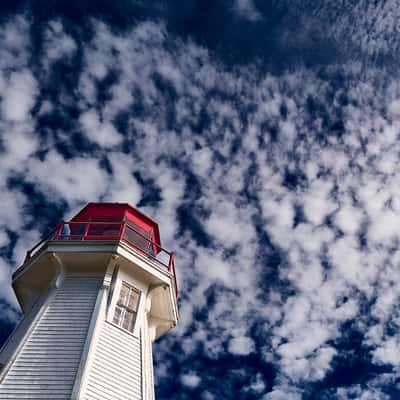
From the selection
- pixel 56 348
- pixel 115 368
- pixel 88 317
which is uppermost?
pixel 88 317

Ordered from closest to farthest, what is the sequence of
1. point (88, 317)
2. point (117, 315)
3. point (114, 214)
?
point (88, 317) → point (117, 315) → point (114, 214)

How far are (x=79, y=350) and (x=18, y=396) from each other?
1960mm

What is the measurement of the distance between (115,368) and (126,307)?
2550 mm

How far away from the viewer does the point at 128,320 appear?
14477 millimetres

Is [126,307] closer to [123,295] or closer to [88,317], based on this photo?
[123,295]

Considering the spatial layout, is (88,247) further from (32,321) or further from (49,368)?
(49,368)

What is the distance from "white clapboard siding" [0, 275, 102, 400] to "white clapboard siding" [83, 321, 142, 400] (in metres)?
0.56

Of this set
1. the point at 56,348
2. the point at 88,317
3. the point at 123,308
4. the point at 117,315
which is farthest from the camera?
the point at 123,308

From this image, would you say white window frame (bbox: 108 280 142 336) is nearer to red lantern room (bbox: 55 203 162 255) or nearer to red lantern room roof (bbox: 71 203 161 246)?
red lantern room (bbox: 55 203 162 255)

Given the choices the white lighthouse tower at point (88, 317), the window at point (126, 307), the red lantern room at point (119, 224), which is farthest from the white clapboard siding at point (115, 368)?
the red lantern room at point (119, 224)

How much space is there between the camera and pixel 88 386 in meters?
11.3

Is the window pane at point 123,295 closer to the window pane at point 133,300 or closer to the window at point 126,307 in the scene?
the window at point 126,307

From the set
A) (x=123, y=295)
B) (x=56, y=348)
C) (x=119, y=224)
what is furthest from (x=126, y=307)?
(x=119, y=224)

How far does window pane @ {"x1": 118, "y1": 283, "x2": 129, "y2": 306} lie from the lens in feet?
48.2
